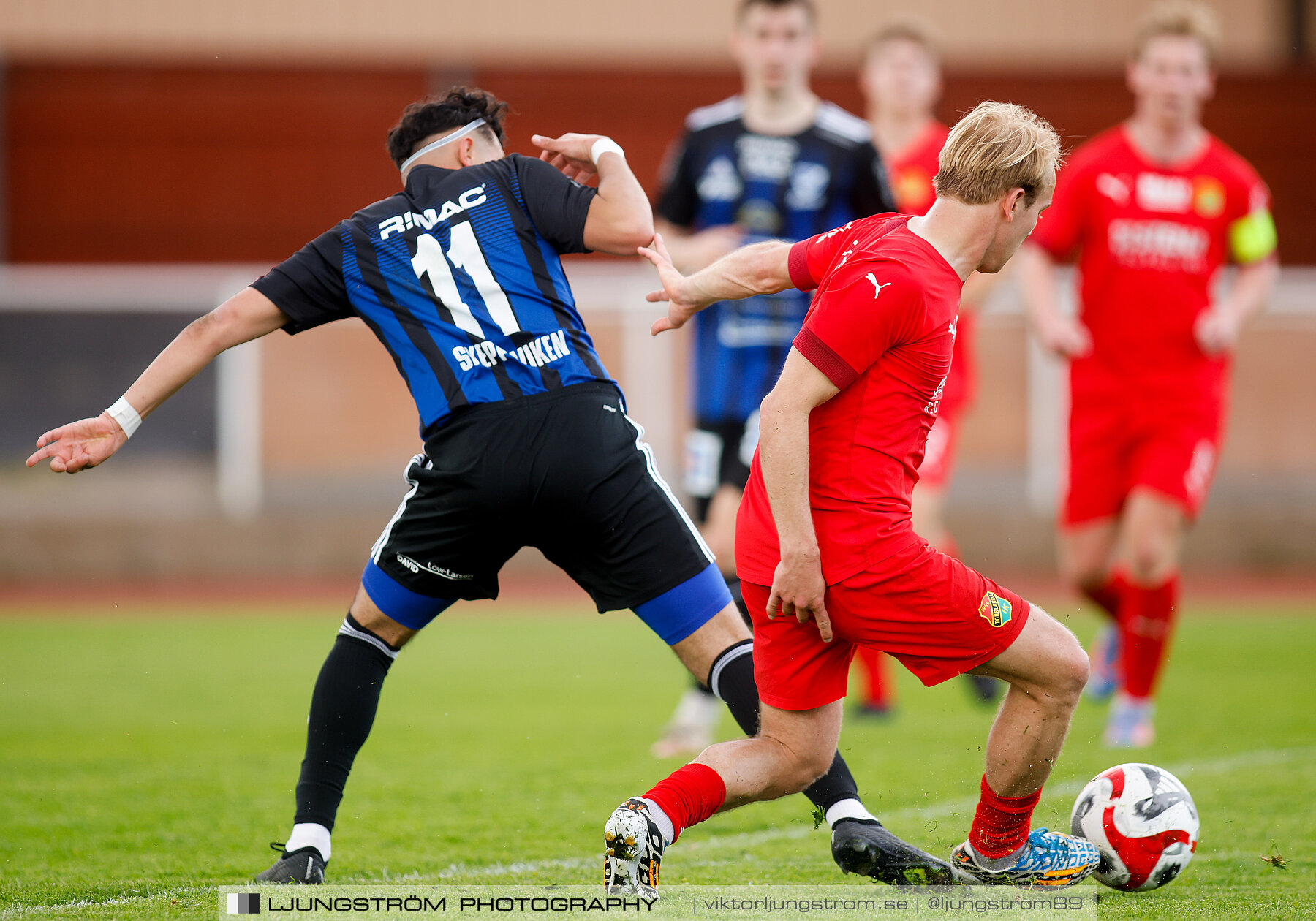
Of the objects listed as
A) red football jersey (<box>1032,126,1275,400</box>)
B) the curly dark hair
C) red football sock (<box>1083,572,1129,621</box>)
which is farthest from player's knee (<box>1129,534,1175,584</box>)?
the curly dark hair

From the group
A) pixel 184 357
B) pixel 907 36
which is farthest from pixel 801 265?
pixel 907 36

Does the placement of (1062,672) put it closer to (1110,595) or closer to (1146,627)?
(1146,627)

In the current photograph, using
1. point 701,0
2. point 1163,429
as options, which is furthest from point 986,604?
point 701,0

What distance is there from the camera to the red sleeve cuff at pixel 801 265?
342 cm

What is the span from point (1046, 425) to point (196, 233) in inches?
452

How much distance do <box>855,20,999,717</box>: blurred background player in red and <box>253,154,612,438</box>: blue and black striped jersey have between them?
9.94 feet

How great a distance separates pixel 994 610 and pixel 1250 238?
3863 millimetres

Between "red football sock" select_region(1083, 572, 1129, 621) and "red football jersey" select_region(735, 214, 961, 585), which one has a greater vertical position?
"red football jersey" select_region(735, 214, 961, 585)

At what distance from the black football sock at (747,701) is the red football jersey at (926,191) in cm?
314

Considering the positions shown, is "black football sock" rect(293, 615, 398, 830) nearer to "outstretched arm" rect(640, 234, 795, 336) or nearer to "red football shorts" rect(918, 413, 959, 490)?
"outstretched arm" rect(640, 234, 795, 336)

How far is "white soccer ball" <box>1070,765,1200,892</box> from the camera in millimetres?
3584

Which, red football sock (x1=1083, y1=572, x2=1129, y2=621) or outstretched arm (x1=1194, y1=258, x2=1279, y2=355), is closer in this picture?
outstretched arm (x1=1194, y1=258, x2=1279, y2=355)

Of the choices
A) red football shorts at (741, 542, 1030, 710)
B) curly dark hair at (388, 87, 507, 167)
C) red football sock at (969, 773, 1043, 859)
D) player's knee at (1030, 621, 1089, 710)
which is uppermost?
curly dark hair at (388, 87, 507, 167)

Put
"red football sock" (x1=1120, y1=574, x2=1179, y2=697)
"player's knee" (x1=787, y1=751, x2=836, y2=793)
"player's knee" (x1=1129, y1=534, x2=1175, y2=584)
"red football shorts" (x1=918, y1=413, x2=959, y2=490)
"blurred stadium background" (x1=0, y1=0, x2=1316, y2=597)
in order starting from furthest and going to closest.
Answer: "blurred stadium background" (x1=0, y1=0, x2=1316, y2=597) → "red football shorts" (x1=918, y1=413, x2=959, y2=490) → "player's knee" (x1=1129, y1=534, x2=1175, y2=584) → "red football sock" (x1=1120, y1=574, x2=1179, y2=697) → "player's knee" (x1=787, y1=751, x2=836, y2=793)
